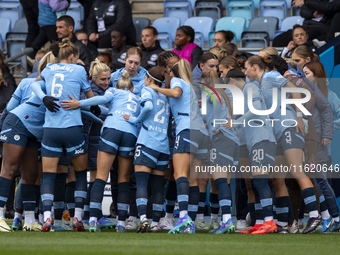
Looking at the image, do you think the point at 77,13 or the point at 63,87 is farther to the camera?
the point at 77,13

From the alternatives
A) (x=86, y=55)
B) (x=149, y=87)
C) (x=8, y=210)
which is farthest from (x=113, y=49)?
(x=149, y=87)

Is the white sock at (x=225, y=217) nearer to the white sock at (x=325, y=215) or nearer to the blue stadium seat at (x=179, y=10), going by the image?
the white sock at (x=325, y=215)

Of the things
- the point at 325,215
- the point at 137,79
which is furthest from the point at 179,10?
the point at 325,215

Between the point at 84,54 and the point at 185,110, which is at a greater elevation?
the point at 185,110

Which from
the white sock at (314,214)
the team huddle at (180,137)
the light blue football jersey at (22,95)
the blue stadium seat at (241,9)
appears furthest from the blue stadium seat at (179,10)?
the white sock at (314,214)

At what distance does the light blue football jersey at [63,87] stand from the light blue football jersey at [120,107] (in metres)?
0.26

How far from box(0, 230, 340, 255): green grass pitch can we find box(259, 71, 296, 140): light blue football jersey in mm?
1229

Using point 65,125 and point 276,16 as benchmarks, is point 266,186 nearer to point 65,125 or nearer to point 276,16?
point 65,125

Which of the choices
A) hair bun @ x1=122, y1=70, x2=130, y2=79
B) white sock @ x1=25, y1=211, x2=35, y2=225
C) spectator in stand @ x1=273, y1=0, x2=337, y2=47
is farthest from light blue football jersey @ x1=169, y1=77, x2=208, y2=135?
spectator in stand @ x1=273, y1=0, x2=337, y2=47

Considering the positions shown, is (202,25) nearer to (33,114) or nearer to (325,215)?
(33,114)

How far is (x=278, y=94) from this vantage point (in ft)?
39.3

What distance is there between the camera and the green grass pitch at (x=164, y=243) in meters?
9.18

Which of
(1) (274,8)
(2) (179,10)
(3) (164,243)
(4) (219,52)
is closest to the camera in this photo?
(3) (164,243)

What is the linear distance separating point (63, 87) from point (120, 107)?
0.73m
